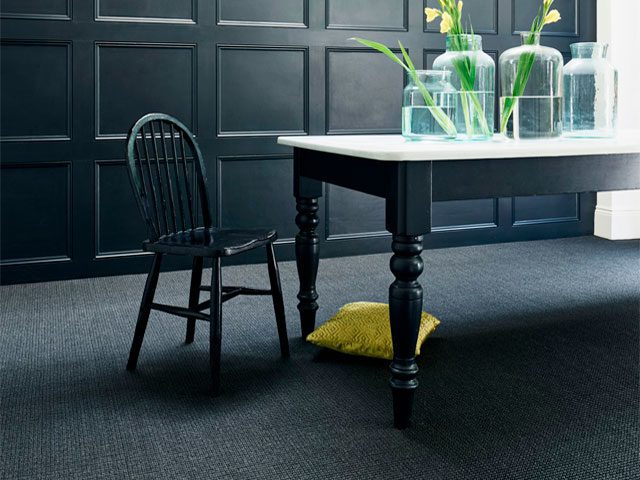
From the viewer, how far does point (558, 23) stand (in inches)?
186

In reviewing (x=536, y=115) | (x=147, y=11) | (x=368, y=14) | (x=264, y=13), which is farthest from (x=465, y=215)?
(x=536, y=115)

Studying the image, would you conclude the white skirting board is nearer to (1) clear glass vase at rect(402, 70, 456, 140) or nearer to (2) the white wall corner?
(2) the white wall corner

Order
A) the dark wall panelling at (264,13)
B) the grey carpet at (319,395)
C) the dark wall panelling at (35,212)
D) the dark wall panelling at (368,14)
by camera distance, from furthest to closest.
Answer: the dark wall panelling at (368,14) < the dark wall panelling at (264,13) < the dark wall panelling at (35,212) < the grey carpet at (319,395)

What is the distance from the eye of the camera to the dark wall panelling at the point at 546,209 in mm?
4699

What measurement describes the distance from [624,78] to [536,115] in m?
2.76

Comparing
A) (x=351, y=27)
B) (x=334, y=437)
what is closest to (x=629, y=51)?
(x=351, y=27)

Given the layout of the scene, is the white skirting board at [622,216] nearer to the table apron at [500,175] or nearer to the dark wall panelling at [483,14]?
the dark wall panelling at [483,14]

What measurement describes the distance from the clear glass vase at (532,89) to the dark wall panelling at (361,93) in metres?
1.96

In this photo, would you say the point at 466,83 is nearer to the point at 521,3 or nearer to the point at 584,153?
the point at 584,153

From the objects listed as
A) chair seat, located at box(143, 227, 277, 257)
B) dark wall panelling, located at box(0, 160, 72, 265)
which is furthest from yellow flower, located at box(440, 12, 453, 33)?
dark wall panelling, located at box(0, 160, 72, 265)

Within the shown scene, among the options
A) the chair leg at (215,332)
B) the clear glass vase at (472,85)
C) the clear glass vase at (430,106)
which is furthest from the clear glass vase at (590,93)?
the chair leg at (215,332)

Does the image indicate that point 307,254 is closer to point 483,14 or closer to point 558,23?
point 483,14

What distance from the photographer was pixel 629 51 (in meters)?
4.70

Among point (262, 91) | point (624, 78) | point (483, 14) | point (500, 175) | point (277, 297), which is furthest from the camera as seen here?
point (624, 78)
